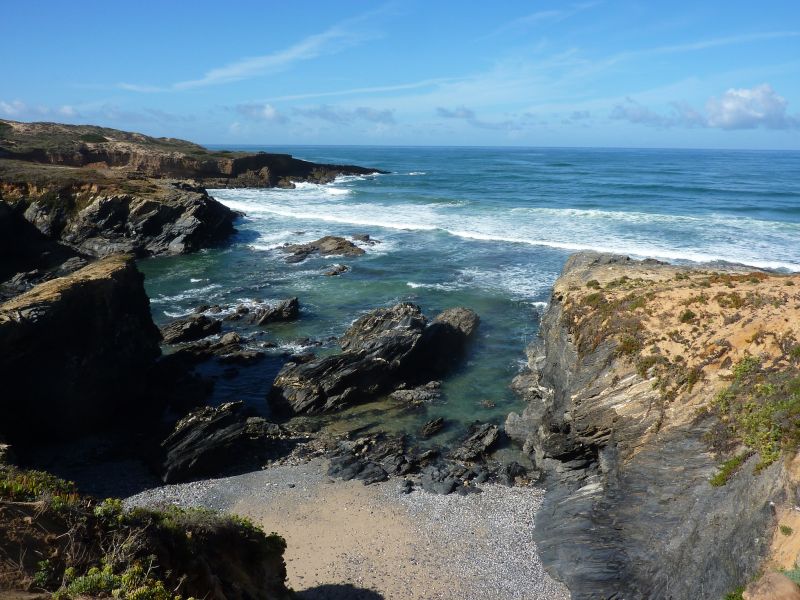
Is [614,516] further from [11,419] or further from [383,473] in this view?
[11,419]

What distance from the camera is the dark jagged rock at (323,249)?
48.5 meters

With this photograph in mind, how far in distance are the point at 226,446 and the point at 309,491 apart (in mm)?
4018

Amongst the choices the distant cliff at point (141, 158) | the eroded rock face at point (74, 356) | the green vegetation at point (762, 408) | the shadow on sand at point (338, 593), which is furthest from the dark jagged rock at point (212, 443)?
the distant cliff at point (141, 158)

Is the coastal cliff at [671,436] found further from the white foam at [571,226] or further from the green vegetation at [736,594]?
the white foam at [571,226]

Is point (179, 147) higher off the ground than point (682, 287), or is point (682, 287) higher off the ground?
point (179, 147)

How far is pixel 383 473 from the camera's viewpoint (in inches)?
776

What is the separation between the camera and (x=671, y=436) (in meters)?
14.7

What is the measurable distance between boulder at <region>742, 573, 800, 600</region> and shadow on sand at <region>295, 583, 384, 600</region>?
28.2 ft

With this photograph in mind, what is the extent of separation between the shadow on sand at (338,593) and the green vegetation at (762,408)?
9672mm

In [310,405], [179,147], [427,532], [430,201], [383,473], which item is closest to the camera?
[427,532]

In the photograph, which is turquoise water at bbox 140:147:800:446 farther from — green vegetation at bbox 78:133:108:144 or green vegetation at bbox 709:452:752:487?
green vegetation at bbox 78:133:108:144

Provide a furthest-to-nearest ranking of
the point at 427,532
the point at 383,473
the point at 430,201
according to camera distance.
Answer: the point at 430,201 < the point at 383,473 < the point at 427,532

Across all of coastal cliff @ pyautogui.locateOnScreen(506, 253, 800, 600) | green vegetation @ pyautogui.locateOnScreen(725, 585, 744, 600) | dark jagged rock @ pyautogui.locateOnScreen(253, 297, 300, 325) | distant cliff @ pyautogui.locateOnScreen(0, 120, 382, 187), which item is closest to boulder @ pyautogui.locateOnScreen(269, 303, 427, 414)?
dark jagged rock @ pyautogui.locateOnScreen(253, 297, 300, 325)

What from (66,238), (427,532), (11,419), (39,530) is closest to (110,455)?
(11,419)
